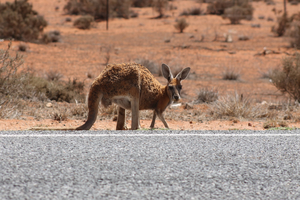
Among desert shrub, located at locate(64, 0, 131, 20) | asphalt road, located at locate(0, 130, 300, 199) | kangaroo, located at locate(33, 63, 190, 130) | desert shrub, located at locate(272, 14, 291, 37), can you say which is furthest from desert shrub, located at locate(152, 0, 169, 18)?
asphalt road, located at locate(0, 130, 300, 199)

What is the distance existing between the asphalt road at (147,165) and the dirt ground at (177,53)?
117 inches

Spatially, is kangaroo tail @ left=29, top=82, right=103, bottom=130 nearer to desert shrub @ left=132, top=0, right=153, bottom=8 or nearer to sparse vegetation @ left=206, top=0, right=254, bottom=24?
sparse vegetation @ left=206, top=0, right=254, bottom=24

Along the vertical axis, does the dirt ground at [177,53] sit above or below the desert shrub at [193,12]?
below

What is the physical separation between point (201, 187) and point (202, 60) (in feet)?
66.4

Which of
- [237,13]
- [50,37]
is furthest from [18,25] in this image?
[237,13]

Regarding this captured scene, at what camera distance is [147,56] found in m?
23.4

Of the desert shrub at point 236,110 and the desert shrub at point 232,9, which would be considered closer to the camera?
the desert shrub at point 236,110

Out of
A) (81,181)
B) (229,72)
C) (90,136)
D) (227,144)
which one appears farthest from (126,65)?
(229,72)

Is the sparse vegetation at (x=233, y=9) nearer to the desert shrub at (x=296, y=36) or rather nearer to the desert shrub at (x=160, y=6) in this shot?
the desert shrub at (x=160, y=6)

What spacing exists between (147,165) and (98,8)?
41917mm

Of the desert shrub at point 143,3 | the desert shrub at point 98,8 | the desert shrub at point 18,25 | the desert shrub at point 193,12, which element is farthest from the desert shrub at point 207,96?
the desert shrub at point 143,3

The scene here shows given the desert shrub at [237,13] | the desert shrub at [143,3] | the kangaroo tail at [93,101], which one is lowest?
the kangaroo tail at [93,101]

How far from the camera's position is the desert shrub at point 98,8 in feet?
145

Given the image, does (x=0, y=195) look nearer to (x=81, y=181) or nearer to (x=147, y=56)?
(x=81, y=181)
